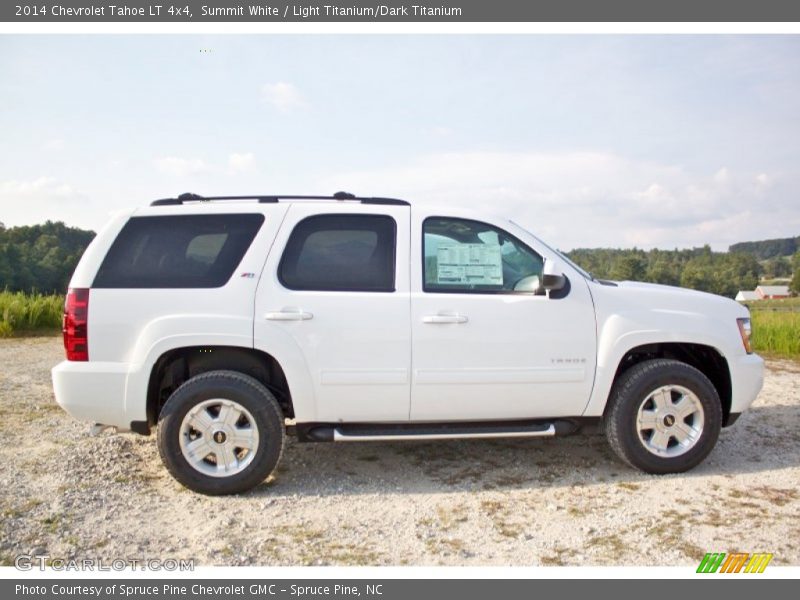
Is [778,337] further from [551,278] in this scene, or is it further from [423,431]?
[423,431]

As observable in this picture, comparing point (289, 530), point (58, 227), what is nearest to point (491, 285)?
point (289, 530)

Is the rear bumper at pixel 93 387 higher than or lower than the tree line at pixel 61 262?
lower

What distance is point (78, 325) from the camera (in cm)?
397

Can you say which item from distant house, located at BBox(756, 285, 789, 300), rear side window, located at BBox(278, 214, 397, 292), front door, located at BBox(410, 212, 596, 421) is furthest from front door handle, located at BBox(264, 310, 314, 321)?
distant house, located at BBox(756, 285, 789, 300)

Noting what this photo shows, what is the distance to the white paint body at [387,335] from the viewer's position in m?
3.99

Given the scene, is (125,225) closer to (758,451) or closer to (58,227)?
(758,451)

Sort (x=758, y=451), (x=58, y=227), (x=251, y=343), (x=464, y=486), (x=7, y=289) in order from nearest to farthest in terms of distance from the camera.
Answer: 1. (x=251, y=343)
2. (x=464, y=486)
3. (x=758, y=451)
4. (x=7, y=289)
5. (x=58, y=227)

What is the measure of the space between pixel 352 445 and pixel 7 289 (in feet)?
40.6

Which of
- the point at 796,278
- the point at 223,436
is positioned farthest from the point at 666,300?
the point at 796,278

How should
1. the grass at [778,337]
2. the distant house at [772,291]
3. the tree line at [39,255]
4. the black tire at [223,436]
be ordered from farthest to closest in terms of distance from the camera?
the distant house at [772,291] < the tree line at [39,255] < the grass at [778,337] < the black tire at [223,436]

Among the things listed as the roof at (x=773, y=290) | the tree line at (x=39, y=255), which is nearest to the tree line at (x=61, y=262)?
the tree line at (x=39, y=255)

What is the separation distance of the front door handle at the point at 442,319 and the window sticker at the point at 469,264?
0.87 ft

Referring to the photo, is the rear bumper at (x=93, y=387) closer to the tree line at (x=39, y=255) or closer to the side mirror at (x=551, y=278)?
the side mirror at (x=551, y=278)

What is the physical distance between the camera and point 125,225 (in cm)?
416
